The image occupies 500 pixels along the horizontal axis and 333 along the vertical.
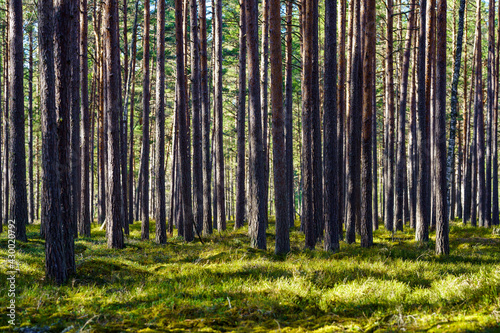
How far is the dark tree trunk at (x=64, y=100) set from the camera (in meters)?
6.95

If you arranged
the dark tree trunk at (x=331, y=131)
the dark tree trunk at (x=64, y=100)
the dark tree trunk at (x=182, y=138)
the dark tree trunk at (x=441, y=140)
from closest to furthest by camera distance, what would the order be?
1. the dark tree trunk at (x=64, y=100)
2. the dark tree trunk at (x=441, y=140)
3. the dark tree trunk at (x=331, y=131)
4. the dark tree trunk at (x=182, y=138)

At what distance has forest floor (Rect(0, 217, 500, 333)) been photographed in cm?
479

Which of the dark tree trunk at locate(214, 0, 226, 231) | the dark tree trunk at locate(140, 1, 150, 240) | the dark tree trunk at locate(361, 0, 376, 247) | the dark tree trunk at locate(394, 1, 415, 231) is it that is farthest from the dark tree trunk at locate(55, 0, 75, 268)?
the dark tree trunk at locate(394, 1, 415, 231)

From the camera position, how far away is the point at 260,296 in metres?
5.99

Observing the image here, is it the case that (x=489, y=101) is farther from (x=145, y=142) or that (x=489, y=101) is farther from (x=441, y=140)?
(x=145, y=142)

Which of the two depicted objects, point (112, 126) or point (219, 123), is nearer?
point (112, 126)

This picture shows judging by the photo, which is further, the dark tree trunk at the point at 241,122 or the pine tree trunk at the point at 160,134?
the dark tree trunk at the point at 241,122

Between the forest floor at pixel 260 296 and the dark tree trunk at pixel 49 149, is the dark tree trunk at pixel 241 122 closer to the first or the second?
the forest floor at pixel 260 296

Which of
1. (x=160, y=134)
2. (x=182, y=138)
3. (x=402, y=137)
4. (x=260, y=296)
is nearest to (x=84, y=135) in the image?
(x=160, y=134)

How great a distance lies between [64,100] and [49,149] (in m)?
0.99

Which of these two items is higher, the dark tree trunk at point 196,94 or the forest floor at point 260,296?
the dark tree trunk at point 196,94

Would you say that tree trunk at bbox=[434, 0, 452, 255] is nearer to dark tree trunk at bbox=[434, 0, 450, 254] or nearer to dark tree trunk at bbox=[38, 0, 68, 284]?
dark tree trunk at bbox=[434, 0, 450, 254]

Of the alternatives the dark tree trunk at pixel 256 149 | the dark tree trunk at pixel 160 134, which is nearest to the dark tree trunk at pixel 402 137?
the dark tree trunk at pixel 256 149

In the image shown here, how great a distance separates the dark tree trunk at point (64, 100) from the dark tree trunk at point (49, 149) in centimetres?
14
